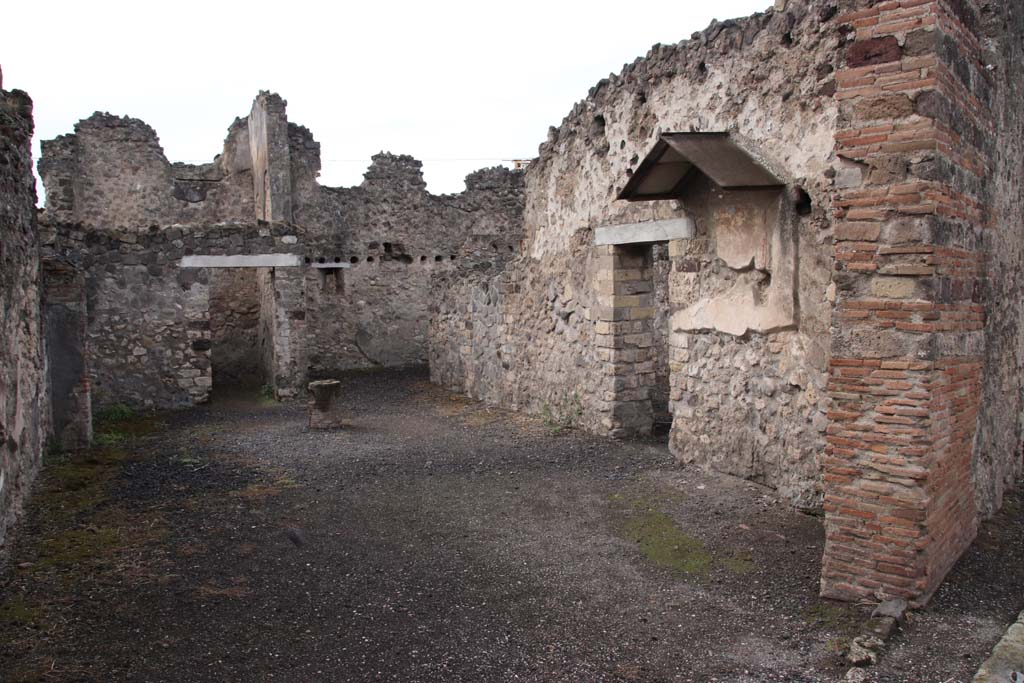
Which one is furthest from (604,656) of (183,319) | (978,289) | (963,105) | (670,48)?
(183,319)

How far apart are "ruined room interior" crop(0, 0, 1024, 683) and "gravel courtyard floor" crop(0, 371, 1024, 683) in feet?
0.09

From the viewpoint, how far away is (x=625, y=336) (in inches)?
357

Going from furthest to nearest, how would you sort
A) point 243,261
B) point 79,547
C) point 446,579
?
1. point 243,261
2. point 79,547
3. point 446,579

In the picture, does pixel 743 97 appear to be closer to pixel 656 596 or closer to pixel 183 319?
pixel 656 596

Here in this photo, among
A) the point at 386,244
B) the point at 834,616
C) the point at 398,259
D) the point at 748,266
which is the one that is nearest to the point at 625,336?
the point at 748,266

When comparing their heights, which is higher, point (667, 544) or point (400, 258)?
point (400, 258)

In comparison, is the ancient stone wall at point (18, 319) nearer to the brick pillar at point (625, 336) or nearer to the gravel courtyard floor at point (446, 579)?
the gravel courtyard floor at point (446, 579)

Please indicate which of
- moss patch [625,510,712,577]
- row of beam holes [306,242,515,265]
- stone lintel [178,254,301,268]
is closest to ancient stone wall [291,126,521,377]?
row of beam holes [306,242,515,265]

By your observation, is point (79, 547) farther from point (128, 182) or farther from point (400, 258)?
point (128, 182)

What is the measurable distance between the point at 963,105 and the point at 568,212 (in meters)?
5.68

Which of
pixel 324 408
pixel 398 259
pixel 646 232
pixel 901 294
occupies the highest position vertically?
pixel 398 259

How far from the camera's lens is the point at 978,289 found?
195 inches

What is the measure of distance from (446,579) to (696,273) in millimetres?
3777

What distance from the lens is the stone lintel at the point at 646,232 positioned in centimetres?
750
